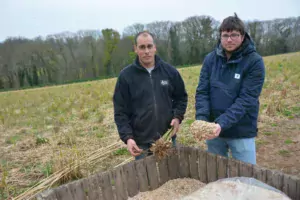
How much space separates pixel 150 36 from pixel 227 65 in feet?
2.50

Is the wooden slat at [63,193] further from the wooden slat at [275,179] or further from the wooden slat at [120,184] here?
the wooden slat at [275,179]

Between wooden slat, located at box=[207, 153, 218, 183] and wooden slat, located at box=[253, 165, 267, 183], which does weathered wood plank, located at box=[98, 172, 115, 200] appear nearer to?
wooden slat, located at box=[207, 153, 218, 183]

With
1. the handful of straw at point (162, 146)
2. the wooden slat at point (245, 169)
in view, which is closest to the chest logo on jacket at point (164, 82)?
the handful of straw at point (162, 146)

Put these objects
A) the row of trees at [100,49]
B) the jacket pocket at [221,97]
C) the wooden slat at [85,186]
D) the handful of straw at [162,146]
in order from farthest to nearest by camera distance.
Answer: the row of trees at [100,49], the handful of straw at [162,146], the wooden slat at [85,186], the jacket pocket at [221,97]

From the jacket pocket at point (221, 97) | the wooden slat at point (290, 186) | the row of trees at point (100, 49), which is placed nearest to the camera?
the wooden slat at point (290, 186)

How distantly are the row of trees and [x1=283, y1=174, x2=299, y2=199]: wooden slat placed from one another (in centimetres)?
3295

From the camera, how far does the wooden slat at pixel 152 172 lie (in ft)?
8.75

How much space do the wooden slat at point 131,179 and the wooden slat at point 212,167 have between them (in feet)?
2.46

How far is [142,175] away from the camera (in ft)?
8.73

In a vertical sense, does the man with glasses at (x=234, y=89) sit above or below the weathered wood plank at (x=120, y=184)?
above

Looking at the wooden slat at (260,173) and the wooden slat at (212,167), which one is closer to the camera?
the wooden slat at (260,173)

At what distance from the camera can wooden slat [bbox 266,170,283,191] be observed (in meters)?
1.97

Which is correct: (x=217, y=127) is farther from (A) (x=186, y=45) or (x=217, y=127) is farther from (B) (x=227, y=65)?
(A) (x=186, y=45)

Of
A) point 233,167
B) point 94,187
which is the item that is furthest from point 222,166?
point 94,187
